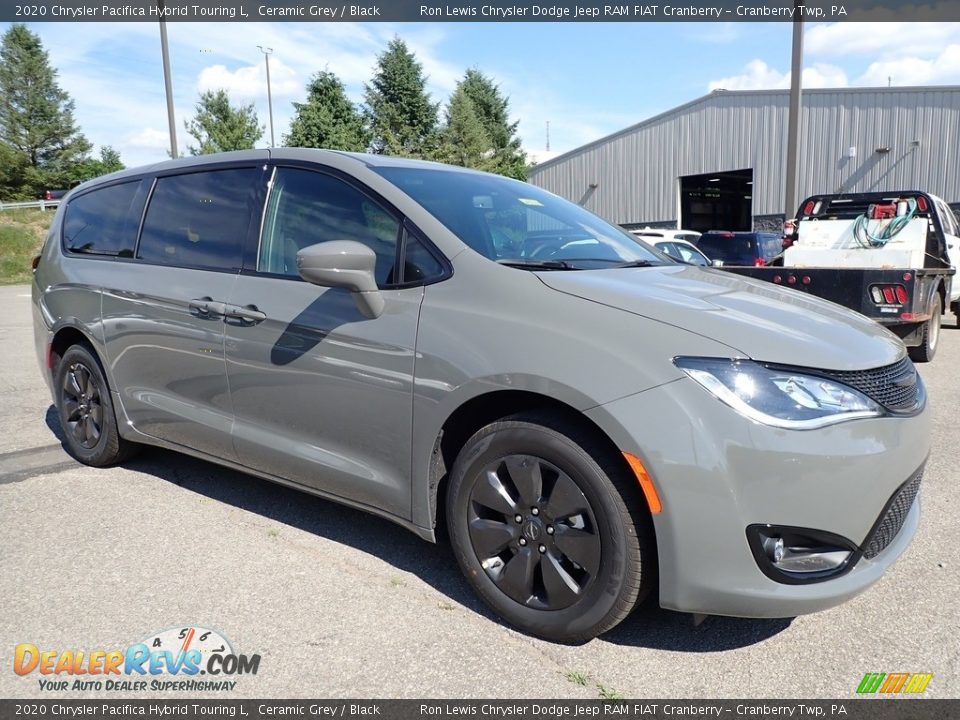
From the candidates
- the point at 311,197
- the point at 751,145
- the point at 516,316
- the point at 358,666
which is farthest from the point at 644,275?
the point at 751,145

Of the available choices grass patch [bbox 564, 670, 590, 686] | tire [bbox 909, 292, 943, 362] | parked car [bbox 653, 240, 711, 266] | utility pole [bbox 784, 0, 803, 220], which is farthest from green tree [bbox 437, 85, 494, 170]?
grass patch [bbox 564, 670, 590, 686]

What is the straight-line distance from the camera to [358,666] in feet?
7.94

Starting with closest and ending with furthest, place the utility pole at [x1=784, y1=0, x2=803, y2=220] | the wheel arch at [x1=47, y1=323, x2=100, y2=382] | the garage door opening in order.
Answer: the wheel arch at [x1=47, y1=323, x2=100, y2=382]
the utility pole at [x1=784, y1=0, x2=803, y2=220]
the garage door opening

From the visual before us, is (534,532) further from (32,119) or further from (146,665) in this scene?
(32,119)

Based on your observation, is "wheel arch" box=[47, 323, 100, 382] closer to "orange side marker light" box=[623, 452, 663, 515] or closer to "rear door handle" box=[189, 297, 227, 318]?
"rear door handle" box=[189, 297, 227, 318]

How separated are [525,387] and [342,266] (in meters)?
0.80

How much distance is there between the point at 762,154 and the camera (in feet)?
84.7

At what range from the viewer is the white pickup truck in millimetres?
6598

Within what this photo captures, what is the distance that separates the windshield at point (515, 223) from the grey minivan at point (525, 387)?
0.02 m

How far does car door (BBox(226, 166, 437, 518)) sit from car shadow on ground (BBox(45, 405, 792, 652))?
0.40m

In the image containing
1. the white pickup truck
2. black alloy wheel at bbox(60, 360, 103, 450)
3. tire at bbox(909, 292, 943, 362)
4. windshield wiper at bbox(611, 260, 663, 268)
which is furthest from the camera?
tire at bbox(909, 292, 943, 362)

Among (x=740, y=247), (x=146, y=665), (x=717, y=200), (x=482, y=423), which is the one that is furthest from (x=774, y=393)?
(x=717, y=200)

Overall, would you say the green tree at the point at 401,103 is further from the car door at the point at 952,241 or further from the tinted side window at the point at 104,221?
the tinted side window at the point at 104,221

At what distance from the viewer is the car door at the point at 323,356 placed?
9.18 feet
